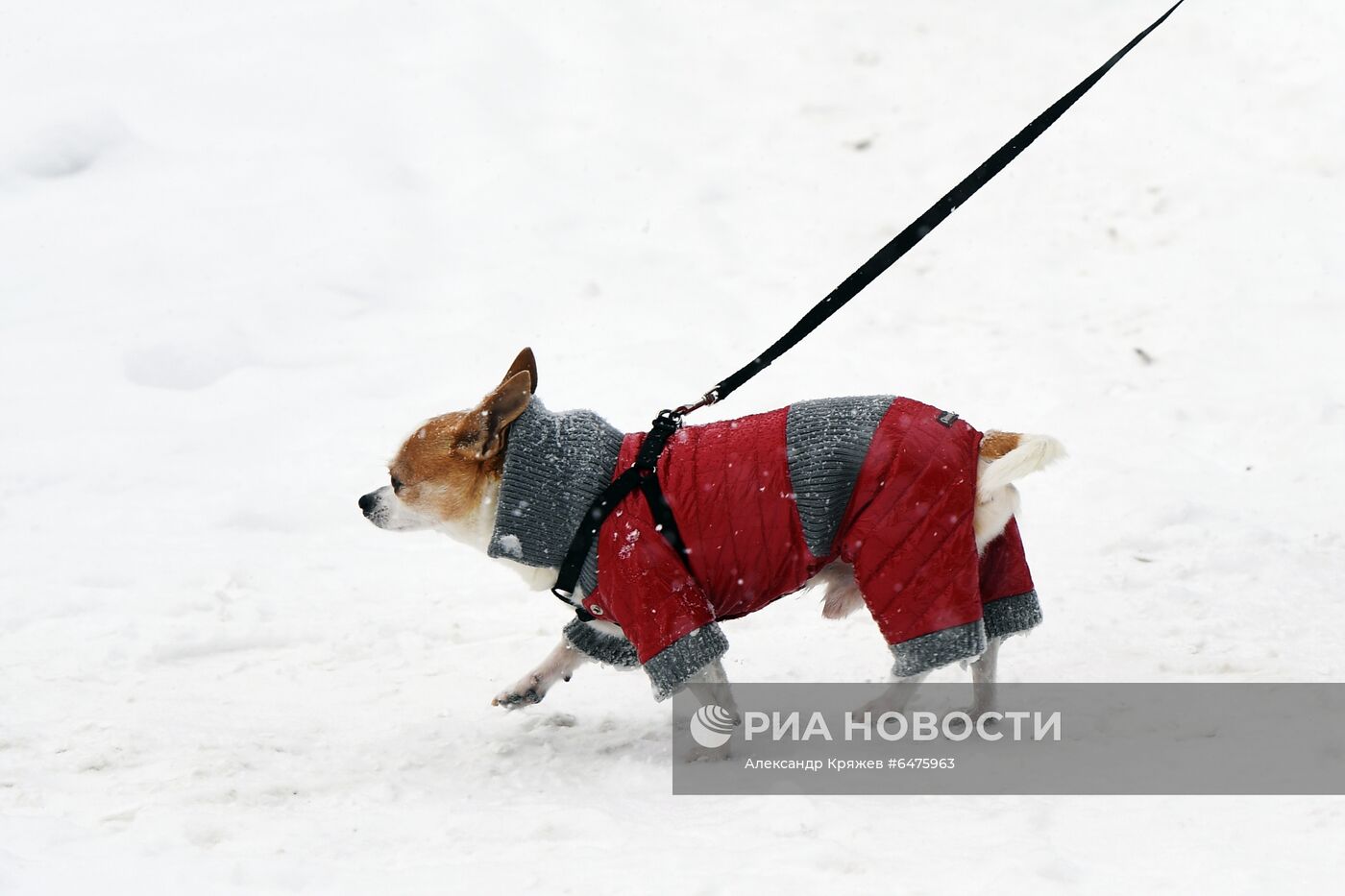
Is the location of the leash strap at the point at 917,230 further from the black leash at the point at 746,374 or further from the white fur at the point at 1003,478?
the white fur at the point at 1003,478

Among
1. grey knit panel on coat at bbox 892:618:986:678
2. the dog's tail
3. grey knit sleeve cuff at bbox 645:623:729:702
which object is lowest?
grey knit sleeve cuff at bbox 645:623:729:702

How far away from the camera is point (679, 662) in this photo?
3.44m

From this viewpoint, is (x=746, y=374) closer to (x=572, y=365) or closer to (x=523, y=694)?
(x=523, y=694)

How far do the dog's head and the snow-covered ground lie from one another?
331mm

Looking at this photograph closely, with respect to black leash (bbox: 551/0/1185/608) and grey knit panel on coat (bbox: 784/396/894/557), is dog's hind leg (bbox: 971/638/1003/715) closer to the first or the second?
grey knit panel on coat (bbox: 784/396/894/557)

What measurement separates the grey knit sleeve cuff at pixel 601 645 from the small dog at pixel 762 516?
13 cm

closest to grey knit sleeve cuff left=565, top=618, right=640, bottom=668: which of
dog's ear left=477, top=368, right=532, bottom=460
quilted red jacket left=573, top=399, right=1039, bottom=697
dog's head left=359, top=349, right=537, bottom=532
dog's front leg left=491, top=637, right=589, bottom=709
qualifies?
dog's front leg left=491, top=637, right=589, bottom=709

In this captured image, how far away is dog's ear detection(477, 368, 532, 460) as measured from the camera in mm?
3660

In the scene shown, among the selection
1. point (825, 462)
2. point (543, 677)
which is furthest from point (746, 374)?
point (543, 677)

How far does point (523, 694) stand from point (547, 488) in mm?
834

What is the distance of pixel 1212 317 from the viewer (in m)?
7.31

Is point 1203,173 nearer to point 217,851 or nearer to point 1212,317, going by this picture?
point 1212,317

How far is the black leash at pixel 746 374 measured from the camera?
3592mm

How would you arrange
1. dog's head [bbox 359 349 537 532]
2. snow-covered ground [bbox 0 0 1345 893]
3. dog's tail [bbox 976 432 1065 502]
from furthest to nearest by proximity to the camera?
A: 1. dog's head [bbox 359 349 537 532]
2. dog's tail [bbox 976 432 1065 502]
3. snow-covered ground [bbox 0 0 1345 893]
